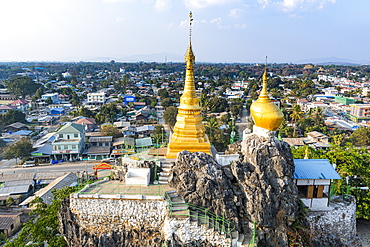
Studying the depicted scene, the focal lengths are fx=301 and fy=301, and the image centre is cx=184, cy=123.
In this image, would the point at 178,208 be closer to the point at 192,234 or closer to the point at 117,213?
the point at 192,234

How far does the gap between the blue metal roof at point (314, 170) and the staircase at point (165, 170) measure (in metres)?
7.00

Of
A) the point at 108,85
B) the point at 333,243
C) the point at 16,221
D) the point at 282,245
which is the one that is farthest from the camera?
the point at 108,85

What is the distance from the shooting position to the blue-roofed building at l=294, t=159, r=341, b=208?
16.7 meters

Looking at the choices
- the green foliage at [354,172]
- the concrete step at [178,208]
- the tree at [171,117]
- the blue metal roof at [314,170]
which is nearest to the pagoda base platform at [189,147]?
the concrete step at [178,208]

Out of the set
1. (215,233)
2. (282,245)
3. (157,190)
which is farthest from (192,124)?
(282,245)

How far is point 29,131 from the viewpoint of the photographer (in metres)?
50.7

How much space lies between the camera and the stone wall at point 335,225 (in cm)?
1644

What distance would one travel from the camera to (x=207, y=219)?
44.4 ft

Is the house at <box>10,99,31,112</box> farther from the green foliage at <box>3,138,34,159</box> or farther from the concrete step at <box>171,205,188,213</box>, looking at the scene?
the concrete step at <box>171,205,188,213</box>

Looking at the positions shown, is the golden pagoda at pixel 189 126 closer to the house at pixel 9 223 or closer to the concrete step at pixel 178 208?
the concrete step at pixel 178 208

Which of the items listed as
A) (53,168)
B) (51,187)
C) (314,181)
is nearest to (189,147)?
(314,181)

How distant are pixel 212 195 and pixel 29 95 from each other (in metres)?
91.7

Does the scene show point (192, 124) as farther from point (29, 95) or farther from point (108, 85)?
point (108, 85)

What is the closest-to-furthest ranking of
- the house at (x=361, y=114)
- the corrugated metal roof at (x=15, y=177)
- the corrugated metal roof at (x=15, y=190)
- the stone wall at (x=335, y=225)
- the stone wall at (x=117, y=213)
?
the stone wall at (x=117, y=213)
the stone wall at (x=335, y=225)
the corrugated metal roof at (x=15, y=190)
the corrugated metal roof at (x=15, y=177)
the house at (x=361, y=114)
